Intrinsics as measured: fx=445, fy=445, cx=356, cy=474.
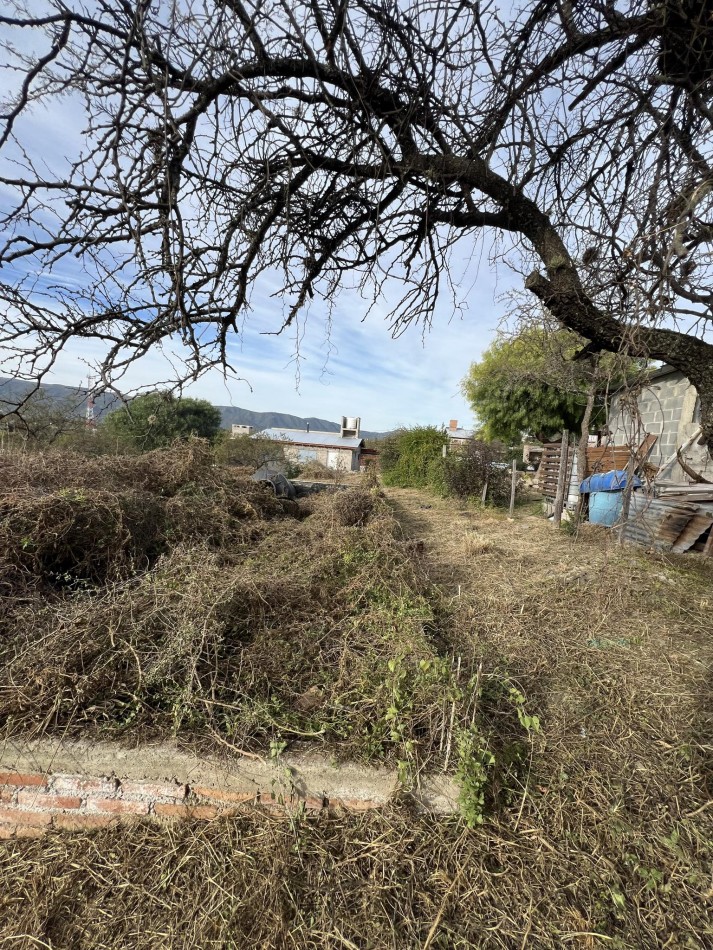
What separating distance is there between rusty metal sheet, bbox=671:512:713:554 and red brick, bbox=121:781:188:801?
24.2 ft

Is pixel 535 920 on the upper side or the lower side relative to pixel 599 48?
lower

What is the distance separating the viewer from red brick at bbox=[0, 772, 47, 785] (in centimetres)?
216

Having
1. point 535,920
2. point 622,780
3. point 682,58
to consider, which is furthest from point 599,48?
point 535,920

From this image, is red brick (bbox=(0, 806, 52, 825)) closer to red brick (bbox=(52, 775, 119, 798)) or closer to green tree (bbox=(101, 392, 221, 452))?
red brick (bbox=(52, 775, 119, 798))

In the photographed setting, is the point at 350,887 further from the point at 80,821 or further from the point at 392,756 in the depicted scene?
the point at 80,821

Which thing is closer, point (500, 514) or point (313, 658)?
point (313, 658)

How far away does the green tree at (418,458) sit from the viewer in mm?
17906

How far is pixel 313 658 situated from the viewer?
3.00 metres

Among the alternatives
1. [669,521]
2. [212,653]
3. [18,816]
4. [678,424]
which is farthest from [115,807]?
[678,424]

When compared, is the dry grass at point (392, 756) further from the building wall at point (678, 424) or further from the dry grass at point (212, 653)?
the building wall at point (678, 424)

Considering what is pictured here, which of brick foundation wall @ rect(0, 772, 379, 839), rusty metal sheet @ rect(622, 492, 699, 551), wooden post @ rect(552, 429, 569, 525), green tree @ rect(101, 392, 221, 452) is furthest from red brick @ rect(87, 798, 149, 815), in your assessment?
wooden post @ rect(552, 429, 569, 525)

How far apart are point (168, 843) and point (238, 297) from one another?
9.01 ft

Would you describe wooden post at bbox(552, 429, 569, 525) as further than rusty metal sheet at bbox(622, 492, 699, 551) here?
Yes

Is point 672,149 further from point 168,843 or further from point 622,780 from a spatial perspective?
point 168,843
